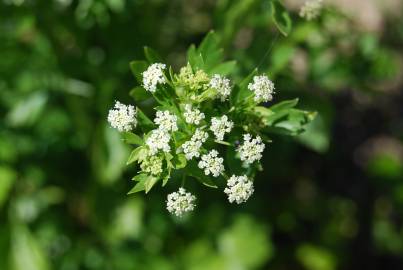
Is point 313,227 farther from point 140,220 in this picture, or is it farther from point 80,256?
point 80,256

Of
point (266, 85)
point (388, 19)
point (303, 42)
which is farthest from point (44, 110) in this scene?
point (388, 19)

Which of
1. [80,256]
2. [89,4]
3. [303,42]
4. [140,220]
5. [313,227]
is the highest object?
[89,4]

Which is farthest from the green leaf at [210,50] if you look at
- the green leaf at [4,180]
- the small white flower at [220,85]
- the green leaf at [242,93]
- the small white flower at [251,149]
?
the green leaf at [4,180]

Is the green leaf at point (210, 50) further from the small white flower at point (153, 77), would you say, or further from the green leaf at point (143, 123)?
the green leaf at point (143, 123)

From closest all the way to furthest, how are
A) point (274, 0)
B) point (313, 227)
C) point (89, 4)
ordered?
point (274, 0)
point (89, 4)
point (313, 227)

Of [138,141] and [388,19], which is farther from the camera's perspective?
[388,19]
